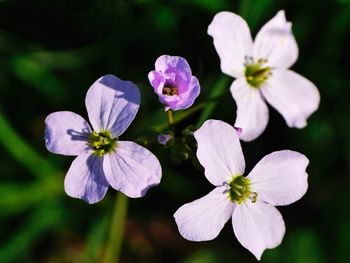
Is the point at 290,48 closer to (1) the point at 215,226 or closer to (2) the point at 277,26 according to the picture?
(2) the point at 277,26

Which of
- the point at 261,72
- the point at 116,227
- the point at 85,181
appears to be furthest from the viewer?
the point at 116,227

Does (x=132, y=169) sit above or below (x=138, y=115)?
above

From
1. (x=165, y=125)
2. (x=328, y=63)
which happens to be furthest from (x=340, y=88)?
(x=165, y=125)

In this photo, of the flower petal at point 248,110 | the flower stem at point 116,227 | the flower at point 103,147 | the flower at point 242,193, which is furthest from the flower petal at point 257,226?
the flower stem at point 116,227

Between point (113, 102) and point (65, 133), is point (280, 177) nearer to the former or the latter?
point (113, 102)

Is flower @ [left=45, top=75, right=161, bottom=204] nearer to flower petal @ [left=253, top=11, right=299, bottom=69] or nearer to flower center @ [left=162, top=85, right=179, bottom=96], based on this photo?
flower center @ [left=162, top=85, right=179, bottom=96]

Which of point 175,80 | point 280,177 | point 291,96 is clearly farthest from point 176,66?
point 291,96
